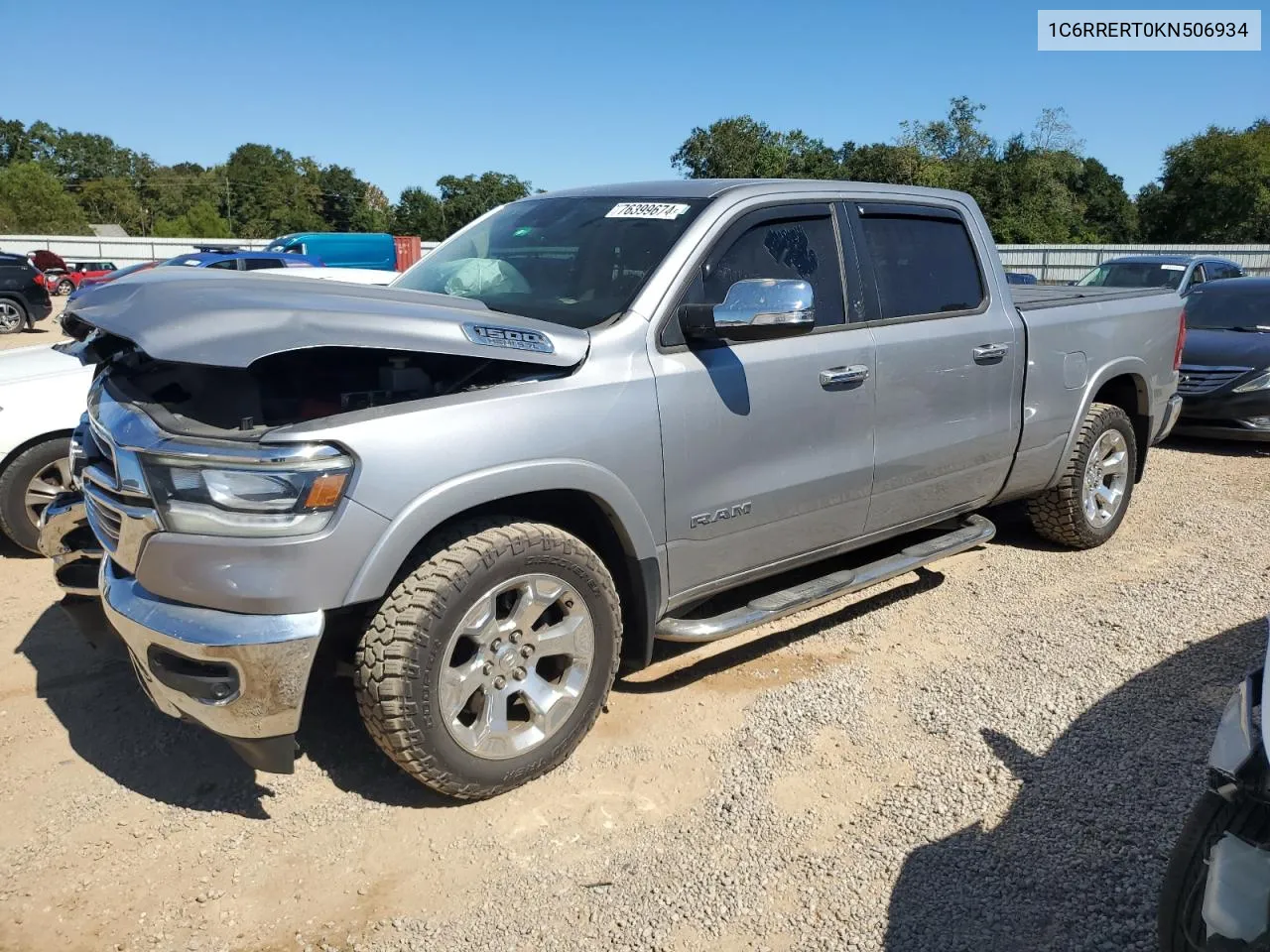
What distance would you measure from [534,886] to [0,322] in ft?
62.0

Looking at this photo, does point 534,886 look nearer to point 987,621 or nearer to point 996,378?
point 987,621

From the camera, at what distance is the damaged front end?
98.1 inches

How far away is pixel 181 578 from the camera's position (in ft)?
8.32

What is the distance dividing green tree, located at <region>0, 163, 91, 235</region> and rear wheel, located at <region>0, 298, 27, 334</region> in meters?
50.2

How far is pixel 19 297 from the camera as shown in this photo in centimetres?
1723

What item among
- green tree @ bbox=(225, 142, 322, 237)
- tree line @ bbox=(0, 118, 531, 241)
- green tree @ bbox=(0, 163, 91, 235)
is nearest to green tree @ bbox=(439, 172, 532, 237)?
tree line @ bbox=(0, 118, 531, 241)

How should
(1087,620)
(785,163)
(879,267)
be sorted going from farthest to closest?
1. (785,163)
2. (1087,620)
3. (879,267)

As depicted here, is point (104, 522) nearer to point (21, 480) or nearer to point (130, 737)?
point (130, 737)

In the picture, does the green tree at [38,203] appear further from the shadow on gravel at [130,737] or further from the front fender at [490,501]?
the front fender at [490,501]

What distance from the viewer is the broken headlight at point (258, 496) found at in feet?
8.18

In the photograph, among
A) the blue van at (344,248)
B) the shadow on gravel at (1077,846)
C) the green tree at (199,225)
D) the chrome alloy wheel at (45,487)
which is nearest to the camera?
the shadow on gravel at (1077,846)

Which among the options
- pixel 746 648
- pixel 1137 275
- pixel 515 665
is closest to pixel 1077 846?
pixel 746 648

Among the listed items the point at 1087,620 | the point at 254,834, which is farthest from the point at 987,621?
the point at 254,834

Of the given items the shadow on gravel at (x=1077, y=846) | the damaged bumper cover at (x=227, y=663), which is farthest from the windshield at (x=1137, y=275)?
the damaged bumper cover at (x=227, y=663)
